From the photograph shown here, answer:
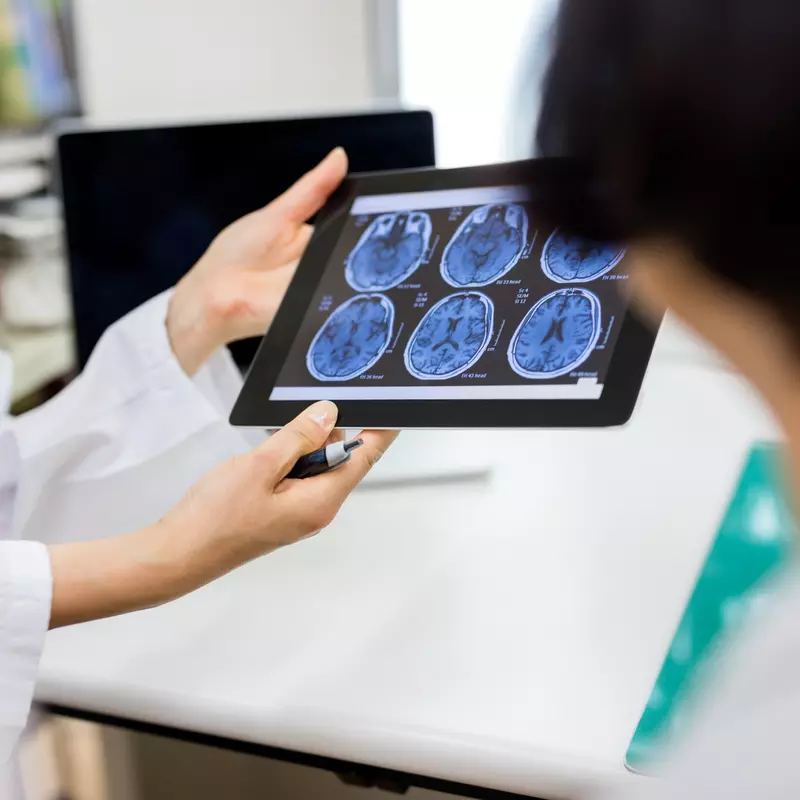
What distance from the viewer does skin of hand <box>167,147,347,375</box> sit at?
905mm

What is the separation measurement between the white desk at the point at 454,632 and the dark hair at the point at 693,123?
1.27ft

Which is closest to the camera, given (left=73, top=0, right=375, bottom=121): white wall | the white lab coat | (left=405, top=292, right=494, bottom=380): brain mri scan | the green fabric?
the green fabric

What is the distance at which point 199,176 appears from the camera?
1050 millimetres

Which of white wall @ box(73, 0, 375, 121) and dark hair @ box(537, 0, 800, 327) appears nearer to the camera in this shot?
dark hair @ box(537, 0, 800, 327)

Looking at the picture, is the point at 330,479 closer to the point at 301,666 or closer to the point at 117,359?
the point at 301,666

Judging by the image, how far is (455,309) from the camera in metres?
0.75

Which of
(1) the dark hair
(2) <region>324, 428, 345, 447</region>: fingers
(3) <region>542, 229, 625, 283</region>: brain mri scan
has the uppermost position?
(1) the dark hair

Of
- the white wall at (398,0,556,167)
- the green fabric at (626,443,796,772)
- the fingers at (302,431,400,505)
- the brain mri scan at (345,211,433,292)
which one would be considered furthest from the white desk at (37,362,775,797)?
the white wall at (398,0,556,167)

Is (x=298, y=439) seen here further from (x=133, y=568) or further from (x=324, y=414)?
(x=133, y=568)

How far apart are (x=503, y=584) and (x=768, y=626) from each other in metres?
0.48

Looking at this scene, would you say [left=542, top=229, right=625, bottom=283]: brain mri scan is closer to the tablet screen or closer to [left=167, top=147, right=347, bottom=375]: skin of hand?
the tablet screen

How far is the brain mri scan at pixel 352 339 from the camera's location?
2.44 feet

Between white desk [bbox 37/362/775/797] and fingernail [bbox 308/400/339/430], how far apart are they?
0.18 m

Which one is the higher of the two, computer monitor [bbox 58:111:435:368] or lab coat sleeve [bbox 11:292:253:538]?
computer monitor [bbox 58:111:435:368]
